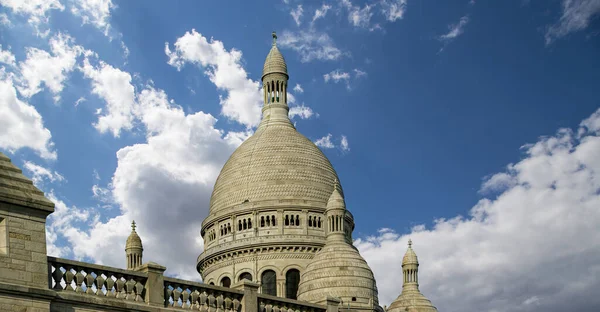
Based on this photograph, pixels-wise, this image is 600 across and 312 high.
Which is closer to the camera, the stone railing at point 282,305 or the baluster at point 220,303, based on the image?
the baluster at point 220,303

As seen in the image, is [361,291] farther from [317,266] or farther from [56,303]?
[56,303]

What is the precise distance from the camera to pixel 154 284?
773 inches

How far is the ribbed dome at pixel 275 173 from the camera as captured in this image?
7356 centimetres

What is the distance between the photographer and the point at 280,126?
78938mm

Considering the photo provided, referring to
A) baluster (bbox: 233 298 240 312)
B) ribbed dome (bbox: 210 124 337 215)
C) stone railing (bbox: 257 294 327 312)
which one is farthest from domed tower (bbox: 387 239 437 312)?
baluster (bbox: 233 298 240 312)

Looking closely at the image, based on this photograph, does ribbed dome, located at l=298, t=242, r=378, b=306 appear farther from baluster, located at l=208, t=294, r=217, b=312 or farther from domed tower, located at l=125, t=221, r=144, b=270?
baluster, located at l=208, t=294, r=217, b=312

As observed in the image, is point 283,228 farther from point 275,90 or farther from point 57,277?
point 57,277

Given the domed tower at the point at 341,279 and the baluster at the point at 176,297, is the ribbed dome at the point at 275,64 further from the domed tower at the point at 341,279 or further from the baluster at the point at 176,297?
the baluster at the point at 176,297

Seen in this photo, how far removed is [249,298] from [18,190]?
5.86 m

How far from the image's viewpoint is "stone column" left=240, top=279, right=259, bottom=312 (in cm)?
2144

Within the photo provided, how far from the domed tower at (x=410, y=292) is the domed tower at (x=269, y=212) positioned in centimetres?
626

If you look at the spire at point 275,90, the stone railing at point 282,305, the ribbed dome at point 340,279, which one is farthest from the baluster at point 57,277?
the spire at point 275,90

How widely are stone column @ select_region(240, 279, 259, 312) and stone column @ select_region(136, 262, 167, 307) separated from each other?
224 cm

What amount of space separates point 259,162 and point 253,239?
6381 millimetres
